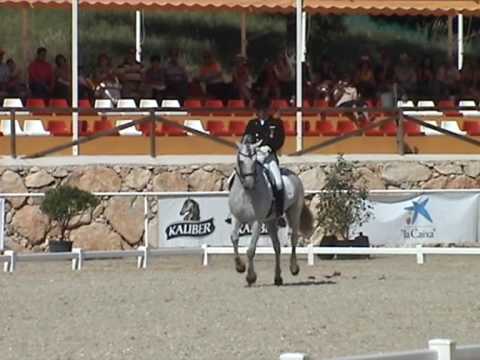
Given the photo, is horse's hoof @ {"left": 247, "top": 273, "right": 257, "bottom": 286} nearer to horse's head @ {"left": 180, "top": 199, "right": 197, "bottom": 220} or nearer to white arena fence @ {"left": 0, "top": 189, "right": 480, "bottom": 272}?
white arena fence @ {"left": 0, "top": 189, "right": 480, "bottom": 272}

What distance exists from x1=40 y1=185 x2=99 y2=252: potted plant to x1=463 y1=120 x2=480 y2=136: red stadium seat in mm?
7638

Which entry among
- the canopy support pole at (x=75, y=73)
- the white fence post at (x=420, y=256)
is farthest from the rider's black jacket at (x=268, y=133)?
the canopy support pole at (x=75, y=73)

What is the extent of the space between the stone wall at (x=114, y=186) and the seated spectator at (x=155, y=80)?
3.06 metres

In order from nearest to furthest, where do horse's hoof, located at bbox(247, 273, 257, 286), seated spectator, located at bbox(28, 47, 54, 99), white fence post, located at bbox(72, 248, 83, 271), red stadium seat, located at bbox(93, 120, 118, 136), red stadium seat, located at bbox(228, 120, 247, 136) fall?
horse's hoof, located at bbox(247, 273, 257, 286)
white fence post, located at bbox(72, 248, 83, 271)
red stadium seat, located at bbox(93, 120, 118, 136)
red stadium seat, located at bbox(228, 120, 247, 136)
seated spectator, located at bbox(28, 47, 54, 99)

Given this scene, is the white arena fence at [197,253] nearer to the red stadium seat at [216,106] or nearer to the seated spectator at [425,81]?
the red stadium seat at [216,106]

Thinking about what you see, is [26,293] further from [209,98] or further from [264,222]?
[209,98]

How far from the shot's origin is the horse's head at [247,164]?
21797 millimetres

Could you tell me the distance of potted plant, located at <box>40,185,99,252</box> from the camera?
27.8m

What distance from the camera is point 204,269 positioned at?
2633 cm

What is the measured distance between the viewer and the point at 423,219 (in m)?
28.9

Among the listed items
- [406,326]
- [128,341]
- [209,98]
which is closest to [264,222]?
[406,326]

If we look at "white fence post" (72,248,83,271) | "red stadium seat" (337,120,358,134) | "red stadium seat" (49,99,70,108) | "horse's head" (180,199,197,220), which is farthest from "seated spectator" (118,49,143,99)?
"white fence post" (72,248,83,271)

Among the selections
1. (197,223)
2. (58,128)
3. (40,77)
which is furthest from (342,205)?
(40,77)

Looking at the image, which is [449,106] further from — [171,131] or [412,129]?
[171,131]
